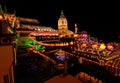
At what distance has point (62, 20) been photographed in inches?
1630

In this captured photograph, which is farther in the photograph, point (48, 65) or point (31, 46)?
point (31, 46)

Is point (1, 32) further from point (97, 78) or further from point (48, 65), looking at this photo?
point (48, 65)

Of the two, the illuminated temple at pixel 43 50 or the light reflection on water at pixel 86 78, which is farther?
the light reflection on water at pixel 86 78

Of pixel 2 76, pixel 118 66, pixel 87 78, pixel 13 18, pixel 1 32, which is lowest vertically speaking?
pixel 118 66

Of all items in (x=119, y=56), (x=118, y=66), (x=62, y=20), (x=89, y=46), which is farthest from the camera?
(x=62, y=20)

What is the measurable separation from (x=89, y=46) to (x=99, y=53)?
4692 millimetres

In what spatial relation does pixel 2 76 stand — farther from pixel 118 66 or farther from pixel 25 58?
pixel 118 66

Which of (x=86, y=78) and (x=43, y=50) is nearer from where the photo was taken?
(x=86, y=78)

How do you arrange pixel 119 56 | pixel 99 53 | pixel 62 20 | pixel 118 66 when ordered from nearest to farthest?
pixel 118 66 → pixel 119 56 → pixel 99 53 → pixel 62 20

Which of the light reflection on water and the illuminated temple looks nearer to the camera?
the illuminated temple

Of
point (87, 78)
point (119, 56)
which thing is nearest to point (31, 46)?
point (119, 56)

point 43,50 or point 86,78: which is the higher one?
point 43,50

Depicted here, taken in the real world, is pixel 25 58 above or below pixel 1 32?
below

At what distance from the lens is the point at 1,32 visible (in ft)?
21.6
